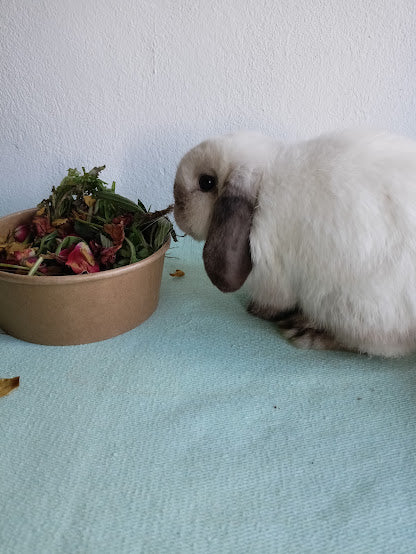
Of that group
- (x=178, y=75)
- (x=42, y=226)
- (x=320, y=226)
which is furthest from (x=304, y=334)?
(x=178, y=75)

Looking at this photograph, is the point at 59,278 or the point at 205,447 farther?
the point at 59,278

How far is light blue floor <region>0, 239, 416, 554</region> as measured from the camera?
57 centimetres

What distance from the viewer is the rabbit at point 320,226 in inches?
30.0

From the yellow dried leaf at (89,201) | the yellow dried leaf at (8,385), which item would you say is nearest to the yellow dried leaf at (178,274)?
the yellow dried leaf at (89,201)

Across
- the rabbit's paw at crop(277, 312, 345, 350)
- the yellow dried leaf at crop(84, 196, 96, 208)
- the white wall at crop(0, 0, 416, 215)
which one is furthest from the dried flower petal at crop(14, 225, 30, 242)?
the rabbit's paw at crop(277, 312, 345, 350)

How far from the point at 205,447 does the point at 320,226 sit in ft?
1.28

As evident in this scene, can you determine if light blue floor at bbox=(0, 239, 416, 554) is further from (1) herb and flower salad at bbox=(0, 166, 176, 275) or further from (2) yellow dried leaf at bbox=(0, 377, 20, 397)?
(1) herb and flower salad at bbox=(0, 166, 176, 275)

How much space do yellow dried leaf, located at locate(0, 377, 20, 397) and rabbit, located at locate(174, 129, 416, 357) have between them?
38 centimetres

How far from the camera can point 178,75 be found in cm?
115

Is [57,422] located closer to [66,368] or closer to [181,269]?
[66,368]

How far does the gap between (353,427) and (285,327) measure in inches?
11.3

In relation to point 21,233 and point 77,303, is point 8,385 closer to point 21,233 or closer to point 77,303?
point 77,303

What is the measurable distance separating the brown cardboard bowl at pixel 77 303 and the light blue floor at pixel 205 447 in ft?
0.10

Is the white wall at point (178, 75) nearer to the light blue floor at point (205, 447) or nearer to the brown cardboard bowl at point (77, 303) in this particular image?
the brown cardboard bowl at point (77, 303)
